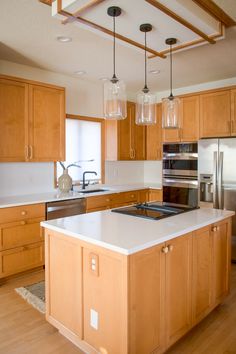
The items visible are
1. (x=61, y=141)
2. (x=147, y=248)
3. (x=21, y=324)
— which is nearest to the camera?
(x=147, y=248)

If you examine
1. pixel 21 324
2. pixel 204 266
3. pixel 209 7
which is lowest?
pixel 21 324

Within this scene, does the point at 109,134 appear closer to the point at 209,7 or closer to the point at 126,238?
the point at 209,7

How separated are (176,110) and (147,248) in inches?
53.6

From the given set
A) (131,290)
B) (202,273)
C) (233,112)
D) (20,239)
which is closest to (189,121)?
(233,112)

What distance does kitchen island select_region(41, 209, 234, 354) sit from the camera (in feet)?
5.41

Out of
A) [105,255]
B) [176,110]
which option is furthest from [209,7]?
[105,255]

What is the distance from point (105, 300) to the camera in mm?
1737

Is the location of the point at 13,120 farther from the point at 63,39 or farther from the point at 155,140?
the point at 155,140

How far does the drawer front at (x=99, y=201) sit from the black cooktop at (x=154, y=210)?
1262 millimetres

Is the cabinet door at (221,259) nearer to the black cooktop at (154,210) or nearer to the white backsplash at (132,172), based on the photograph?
the black cooktop at (154,210)

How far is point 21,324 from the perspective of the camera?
2.36 meters

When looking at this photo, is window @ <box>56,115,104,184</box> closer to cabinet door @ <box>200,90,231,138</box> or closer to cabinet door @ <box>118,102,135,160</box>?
cabinet door @ <box>118,102,135,160</box>

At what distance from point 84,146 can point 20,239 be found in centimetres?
193

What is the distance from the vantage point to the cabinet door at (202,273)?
84.8 inches
